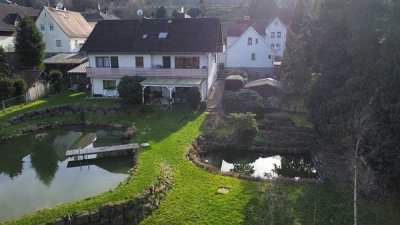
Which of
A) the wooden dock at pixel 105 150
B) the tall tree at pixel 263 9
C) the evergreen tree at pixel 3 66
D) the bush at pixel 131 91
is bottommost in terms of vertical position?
the wooden dock at pixel 105 150

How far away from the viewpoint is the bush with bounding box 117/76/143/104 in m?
33.0

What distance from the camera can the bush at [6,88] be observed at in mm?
33344

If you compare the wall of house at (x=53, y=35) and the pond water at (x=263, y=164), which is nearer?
the pond water at (x=263, y=164)

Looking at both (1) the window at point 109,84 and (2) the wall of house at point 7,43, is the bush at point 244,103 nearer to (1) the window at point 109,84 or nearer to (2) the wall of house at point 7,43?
(1) the window at point 109,84

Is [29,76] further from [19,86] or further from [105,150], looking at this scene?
[105,150]

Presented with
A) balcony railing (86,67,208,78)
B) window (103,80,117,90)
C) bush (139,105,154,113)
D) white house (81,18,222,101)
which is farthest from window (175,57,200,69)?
window (103,80,117,90)

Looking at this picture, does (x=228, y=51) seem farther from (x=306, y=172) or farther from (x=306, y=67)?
(x=306, y=172)

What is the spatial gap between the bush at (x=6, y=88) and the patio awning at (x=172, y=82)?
1283cm

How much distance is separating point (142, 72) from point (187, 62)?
4677 millimetres

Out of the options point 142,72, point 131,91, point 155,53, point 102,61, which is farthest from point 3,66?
point 155,53

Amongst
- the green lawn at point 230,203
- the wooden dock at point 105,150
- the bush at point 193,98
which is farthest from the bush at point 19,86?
the green lawn at point 230,203

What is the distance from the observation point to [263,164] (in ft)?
77.4

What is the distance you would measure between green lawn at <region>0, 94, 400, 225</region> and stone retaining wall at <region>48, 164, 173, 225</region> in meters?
0.36

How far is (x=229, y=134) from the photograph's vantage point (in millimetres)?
26484
